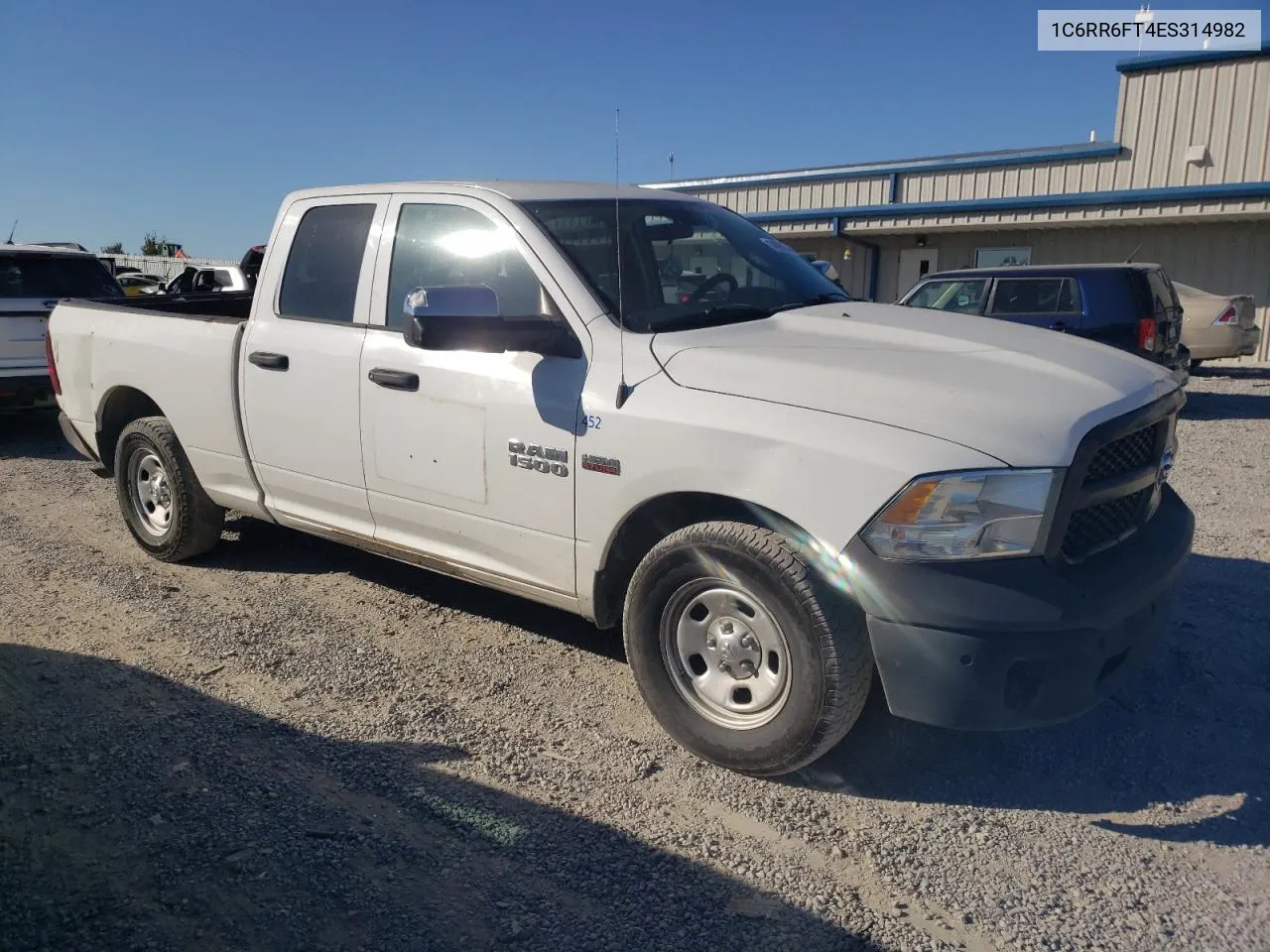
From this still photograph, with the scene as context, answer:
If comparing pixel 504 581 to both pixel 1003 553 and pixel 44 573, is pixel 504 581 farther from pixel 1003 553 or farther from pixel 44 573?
pixel 44 573

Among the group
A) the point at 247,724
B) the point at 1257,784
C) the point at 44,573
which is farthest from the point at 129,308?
the point at 1257,784

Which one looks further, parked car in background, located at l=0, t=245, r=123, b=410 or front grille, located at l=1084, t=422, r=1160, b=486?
parked car in background, located at l=0, t=245, r=123, b=410

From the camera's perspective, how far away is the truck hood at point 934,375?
3.00 metres

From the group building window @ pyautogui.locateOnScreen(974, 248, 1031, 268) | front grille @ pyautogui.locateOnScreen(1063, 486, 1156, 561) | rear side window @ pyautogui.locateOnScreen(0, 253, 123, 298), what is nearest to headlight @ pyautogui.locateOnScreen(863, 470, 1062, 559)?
front grille @ pyautogui.locateOnScreen(1063, 486, 1156, 561)

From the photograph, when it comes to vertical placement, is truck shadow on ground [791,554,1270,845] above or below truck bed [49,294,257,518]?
below

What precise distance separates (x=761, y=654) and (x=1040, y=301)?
9329 millimetres

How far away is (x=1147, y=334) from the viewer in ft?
34.0

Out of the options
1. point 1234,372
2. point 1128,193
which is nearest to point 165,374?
point 1128,193

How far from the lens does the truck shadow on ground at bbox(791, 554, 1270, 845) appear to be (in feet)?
10.7

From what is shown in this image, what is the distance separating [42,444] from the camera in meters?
10.1

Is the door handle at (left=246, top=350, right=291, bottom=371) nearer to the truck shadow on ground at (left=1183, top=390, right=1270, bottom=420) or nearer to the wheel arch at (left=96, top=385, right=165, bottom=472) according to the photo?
the wheel arch at (left=96, top=385, right=165, bottom=472)

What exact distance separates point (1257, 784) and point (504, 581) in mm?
2838

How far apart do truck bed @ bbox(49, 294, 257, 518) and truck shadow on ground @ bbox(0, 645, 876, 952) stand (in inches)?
71.4

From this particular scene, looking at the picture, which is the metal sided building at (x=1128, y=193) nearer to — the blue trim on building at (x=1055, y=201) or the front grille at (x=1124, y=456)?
the blue trim on building at (x=1055, y=201)
